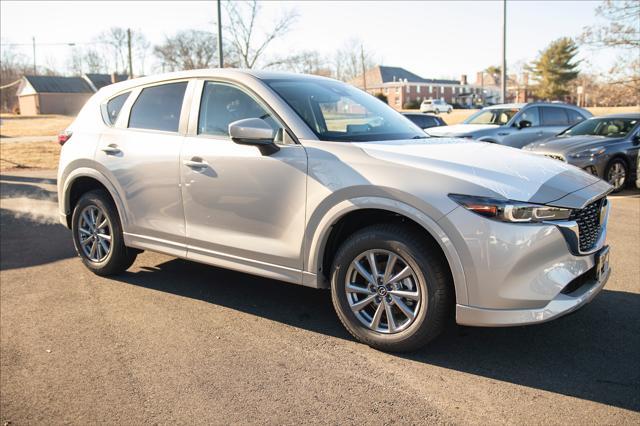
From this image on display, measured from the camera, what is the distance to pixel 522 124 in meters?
14.4

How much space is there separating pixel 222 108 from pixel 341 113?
3.16ft

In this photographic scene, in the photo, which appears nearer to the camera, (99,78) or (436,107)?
(436,107)

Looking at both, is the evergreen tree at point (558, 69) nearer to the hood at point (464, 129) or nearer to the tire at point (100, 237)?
the hood at point (464, 129)

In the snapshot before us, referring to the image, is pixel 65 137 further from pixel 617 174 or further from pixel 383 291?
pixel 617 174

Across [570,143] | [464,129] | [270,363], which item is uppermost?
[464,129]

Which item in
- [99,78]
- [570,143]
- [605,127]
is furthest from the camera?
[99,78]

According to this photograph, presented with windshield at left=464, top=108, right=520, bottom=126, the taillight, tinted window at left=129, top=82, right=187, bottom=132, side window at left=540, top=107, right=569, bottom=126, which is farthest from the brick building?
tinted window at left=129, top=82, right=187, bottom=132

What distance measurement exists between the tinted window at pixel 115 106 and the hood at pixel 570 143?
8.40 meters

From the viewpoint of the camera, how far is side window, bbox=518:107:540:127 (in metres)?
14.8

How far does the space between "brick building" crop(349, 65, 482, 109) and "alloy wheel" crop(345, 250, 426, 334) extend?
90967 mm

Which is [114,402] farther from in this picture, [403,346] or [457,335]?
[457,335]

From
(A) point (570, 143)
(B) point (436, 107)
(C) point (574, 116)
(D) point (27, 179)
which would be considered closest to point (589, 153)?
(A) point (570, 143)

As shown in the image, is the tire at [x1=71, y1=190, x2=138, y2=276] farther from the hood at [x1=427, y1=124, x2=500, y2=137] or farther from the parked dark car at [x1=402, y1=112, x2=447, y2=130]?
the parked dark car at [x1=402, y1=112, x2=447, y2=130]

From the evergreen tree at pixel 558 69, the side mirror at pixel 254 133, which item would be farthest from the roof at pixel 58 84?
the side mirror at pixel 254 133
